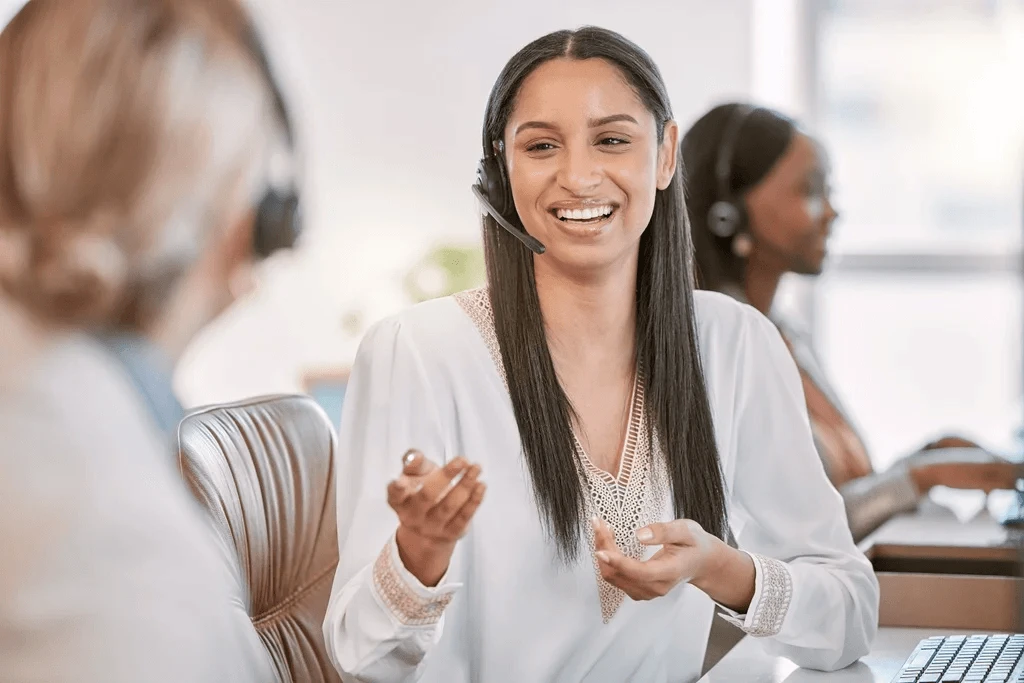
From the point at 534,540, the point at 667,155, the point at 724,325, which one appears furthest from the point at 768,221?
the point at 534,540

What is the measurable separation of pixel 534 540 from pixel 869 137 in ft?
8.93

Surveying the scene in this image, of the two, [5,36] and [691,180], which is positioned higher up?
[5,36]

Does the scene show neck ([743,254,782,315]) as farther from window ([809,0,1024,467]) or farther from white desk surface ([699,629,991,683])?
window ([809,0,1024,467])

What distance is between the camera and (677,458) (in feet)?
3.69

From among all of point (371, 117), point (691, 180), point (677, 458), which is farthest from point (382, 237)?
point (677, 458)

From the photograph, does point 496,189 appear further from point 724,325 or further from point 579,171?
point 724,325

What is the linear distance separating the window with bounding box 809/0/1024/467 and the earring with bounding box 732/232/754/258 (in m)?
1.54

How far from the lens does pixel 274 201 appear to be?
0.58m

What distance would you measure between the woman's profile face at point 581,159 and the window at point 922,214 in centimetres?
251

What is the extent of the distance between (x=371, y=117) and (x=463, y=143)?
23 cm

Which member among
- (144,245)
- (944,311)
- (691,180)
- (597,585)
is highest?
(144,245)

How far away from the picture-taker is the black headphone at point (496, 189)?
107cm

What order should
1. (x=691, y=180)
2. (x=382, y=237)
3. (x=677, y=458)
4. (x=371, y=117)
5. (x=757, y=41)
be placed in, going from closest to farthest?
(x=677, y=458) < (x=691, y=180) < (x=382, y=237) < (x=371, y=117) < (x=757, y=41)

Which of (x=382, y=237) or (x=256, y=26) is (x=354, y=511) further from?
(x=382, y=237)
